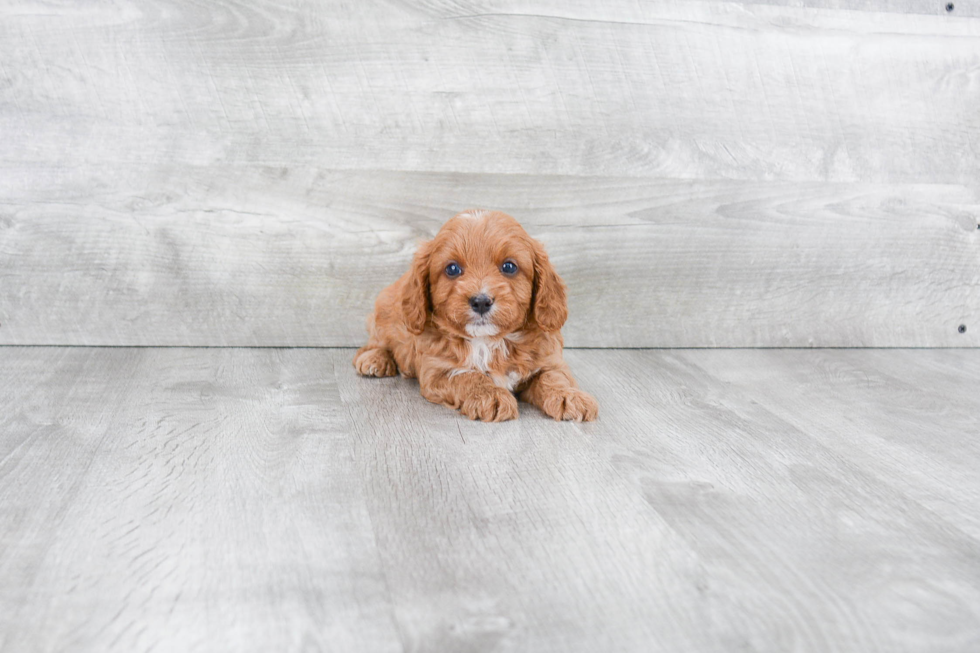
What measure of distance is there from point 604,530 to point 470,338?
2.55 feet

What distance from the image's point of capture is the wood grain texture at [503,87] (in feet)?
8.26

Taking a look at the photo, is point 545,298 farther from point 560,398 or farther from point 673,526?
point 673,526

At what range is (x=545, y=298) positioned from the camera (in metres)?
2.13

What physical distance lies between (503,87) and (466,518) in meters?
1.61

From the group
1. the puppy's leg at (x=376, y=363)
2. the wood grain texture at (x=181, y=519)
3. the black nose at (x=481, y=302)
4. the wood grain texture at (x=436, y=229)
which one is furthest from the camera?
the wood grain texture at (x=436, y=229)

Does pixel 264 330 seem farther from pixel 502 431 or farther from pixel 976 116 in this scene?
pixel 976 116

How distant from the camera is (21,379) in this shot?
2.26m

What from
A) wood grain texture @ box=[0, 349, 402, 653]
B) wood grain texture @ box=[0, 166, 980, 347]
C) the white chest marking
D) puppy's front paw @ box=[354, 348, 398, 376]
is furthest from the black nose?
wood grain texture @ box=[0, 166, 980, 347]

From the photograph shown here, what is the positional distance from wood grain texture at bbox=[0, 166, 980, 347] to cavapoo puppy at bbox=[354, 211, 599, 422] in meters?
0.55

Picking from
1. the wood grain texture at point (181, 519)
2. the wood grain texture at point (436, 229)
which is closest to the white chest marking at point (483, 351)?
the wood grain texture at point (181, 519)

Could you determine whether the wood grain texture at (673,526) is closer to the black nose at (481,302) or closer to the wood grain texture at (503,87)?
the black nose at (481,302)

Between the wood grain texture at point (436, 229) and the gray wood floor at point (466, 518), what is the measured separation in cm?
30

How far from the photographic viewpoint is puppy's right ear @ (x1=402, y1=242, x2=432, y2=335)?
83.9 inches

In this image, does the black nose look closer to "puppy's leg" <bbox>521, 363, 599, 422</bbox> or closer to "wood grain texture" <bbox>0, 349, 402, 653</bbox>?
"puppy's leg" <bbox>521, 363, 599, 422</bbox>
